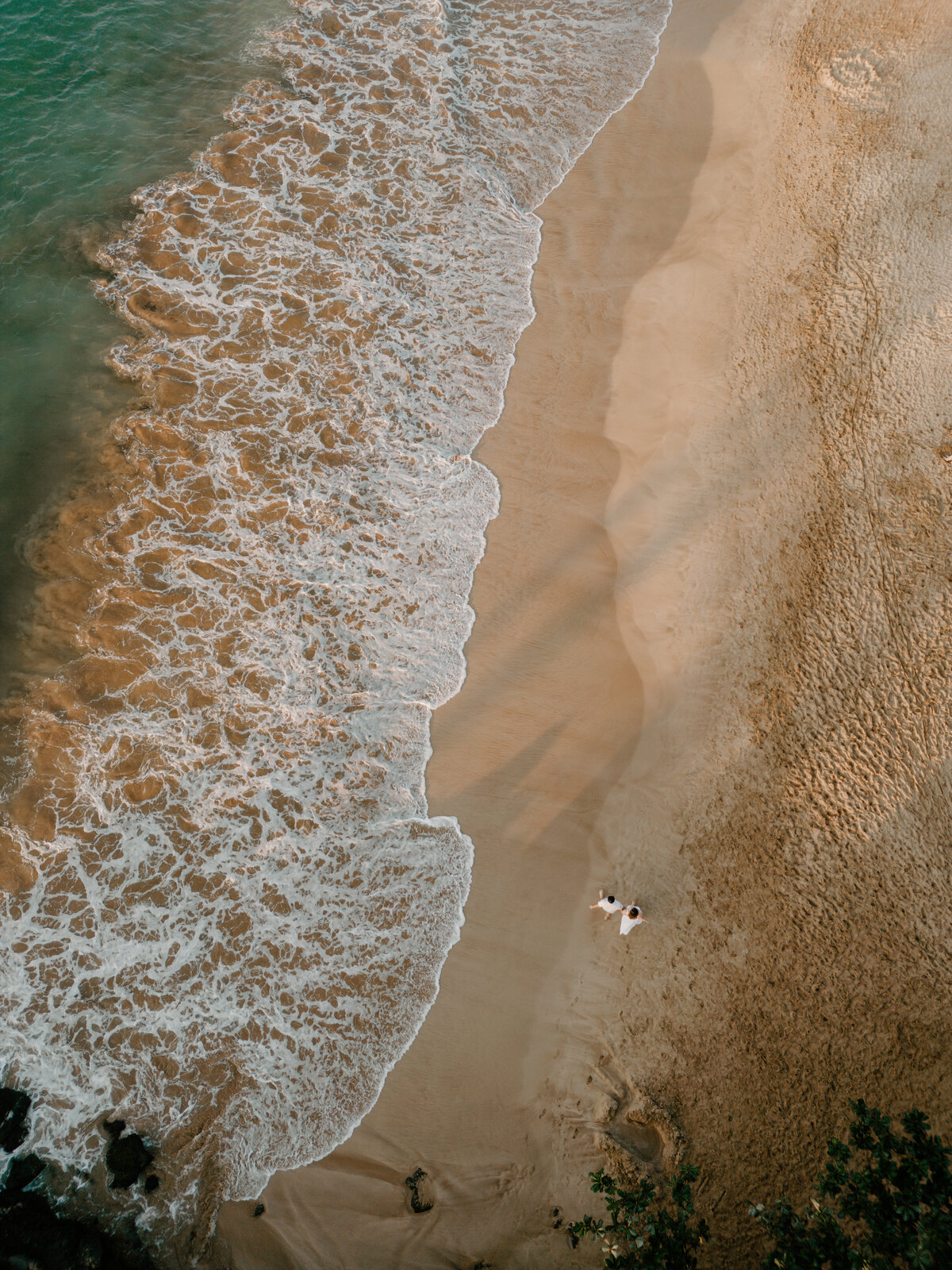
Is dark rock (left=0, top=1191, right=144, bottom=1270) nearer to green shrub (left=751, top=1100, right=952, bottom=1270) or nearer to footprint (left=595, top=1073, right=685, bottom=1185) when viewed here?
footprint (left=595, top=1073, right=685, bottom=1185)

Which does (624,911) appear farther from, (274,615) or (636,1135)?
(274,615)

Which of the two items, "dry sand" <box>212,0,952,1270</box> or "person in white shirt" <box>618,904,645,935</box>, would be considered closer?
"dry sand" <box>212,0,952,1270</box>

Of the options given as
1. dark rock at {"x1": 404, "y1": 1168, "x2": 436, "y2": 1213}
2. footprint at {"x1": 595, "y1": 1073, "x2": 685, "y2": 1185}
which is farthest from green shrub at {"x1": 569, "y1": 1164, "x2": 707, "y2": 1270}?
dark rock at {"x1": 404, "y1": 1168, "x2": 436, "y2": 1213}

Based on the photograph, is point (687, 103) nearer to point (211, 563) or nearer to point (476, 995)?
point (211, 563)

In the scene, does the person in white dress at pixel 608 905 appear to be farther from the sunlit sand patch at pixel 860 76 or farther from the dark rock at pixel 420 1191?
the sunlit sand patch at pixel 860 76

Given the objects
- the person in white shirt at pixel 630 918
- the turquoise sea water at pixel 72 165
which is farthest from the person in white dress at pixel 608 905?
the turquoise sea water at pixel 72 165
